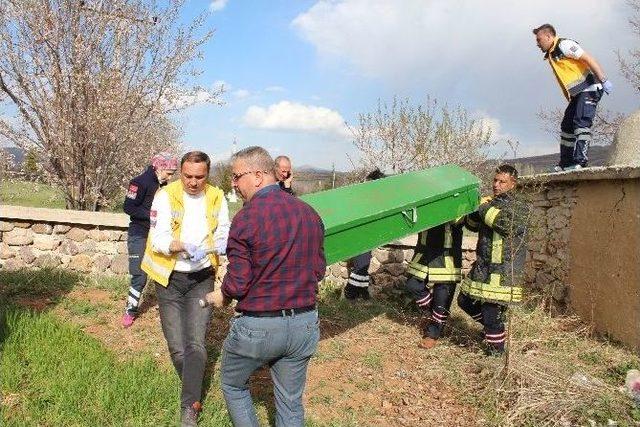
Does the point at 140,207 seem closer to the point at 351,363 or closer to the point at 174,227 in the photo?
the point at 174,227

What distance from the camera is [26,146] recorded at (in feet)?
30.1

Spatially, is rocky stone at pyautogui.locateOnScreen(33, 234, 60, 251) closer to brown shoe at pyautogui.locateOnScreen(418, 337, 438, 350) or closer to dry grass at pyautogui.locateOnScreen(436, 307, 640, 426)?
brown shoe at pyautogui.locateOnScreen(418, 337, 438, 350)

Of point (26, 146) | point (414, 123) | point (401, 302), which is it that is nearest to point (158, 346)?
point (401, 302)

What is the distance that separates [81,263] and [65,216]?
0.67m

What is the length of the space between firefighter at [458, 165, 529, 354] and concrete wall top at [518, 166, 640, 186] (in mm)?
1235

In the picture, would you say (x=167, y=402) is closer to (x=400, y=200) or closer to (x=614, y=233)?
(x=400, y=200)

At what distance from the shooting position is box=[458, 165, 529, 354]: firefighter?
4.54m

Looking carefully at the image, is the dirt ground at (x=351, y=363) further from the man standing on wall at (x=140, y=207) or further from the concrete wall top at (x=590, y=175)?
the concrete wall top at (x=590, y=175)

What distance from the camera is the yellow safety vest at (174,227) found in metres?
3.47

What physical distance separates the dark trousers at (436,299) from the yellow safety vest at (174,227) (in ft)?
8.13

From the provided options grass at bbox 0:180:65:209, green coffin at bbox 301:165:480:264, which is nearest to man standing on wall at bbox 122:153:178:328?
green coffin at bbox 301:165:480:264

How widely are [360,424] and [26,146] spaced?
799cm

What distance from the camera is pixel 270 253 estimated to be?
8.35 ft

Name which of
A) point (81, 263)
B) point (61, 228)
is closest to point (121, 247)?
point (81, 263)
